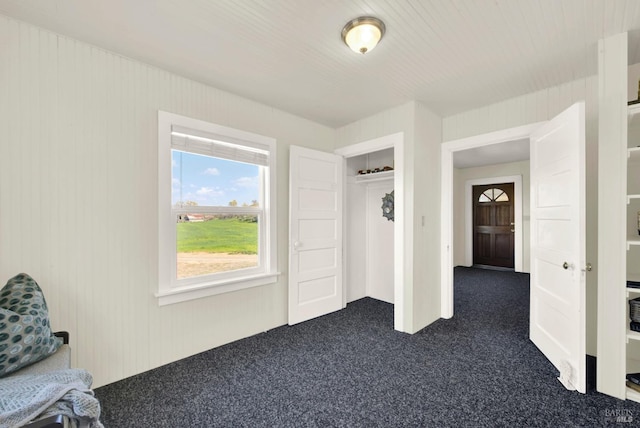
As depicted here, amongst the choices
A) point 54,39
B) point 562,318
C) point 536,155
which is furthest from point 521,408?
point 54,39

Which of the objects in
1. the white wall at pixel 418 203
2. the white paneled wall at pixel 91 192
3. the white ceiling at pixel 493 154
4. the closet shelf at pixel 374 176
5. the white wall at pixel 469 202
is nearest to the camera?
the white paneled wall at pixel 91 192

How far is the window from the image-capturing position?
2383 millimetres

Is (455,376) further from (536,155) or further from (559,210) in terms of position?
(536,155)

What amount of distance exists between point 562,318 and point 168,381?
9.96ft

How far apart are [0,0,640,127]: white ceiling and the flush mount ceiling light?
0.15 feet

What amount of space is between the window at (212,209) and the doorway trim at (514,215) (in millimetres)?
5579

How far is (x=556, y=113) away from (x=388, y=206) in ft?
6.57

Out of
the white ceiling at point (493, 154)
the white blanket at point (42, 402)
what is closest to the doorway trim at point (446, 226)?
the white ceiling at point (493, 154)

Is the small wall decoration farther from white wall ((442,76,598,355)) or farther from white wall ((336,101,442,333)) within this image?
white wall ((442,76,598,355))

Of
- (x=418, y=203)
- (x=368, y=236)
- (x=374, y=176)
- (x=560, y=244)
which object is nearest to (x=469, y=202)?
(x=368, y=236)

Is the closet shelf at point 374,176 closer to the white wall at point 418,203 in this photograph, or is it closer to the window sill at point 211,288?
the white wall at point 418,203

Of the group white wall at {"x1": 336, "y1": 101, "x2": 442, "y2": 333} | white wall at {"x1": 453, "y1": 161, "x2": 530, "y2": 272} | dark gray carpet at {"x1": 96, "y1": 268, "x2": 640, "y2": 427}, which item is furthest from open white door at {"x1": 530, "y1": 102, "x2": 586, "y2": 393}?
white wall at {"x1": 453, "y1": 161, "x2": 530, "y2": 272}

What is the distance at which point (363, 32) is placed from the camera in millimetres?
1788

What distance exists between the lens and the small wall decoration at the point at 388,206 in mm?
3934
